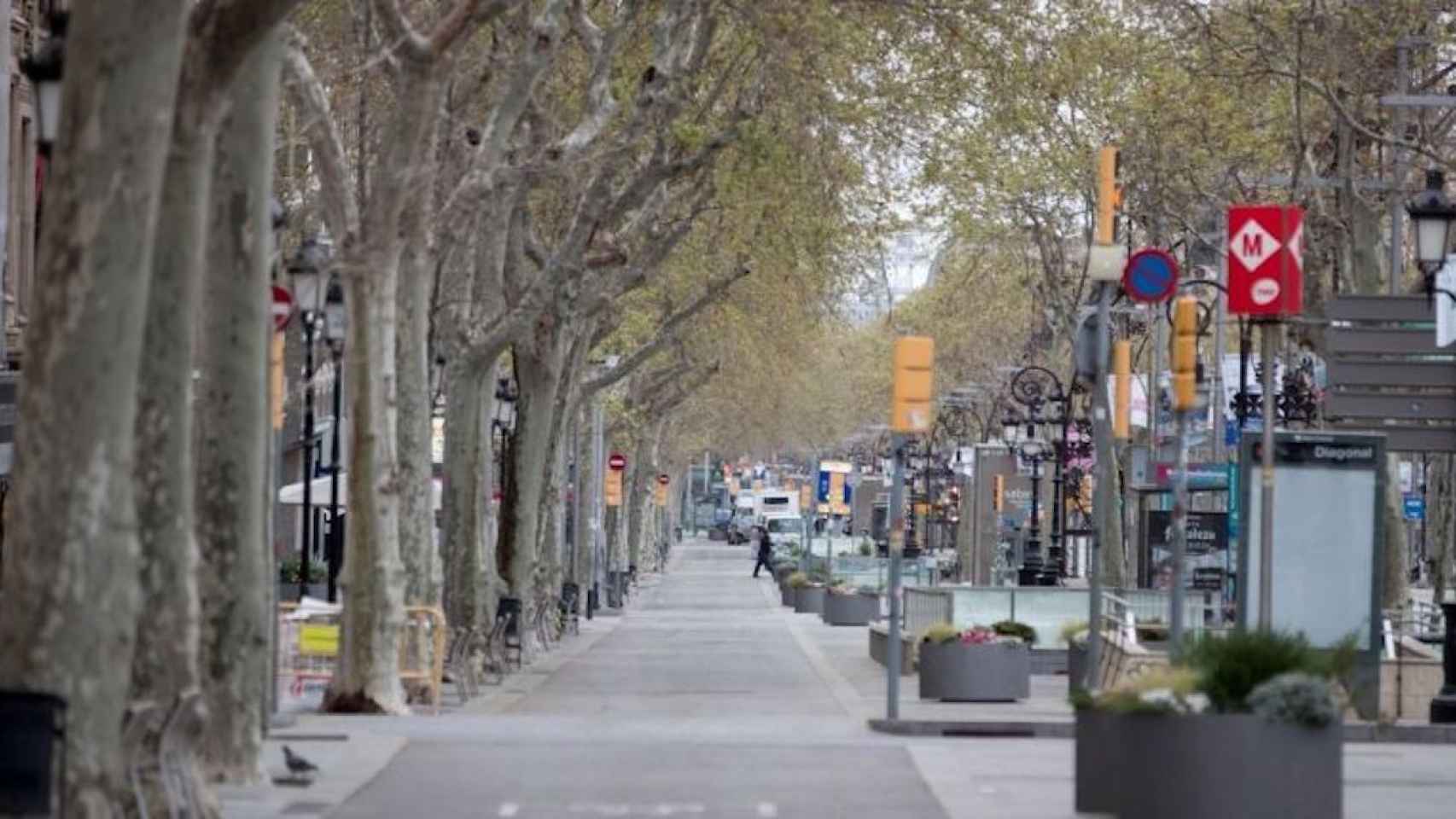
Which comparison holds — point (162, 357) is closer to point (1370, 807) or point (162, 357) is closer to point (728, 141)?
point (1370, 807)

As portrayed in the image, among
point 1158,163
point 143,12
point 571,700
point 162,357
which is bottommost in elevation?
point 571,700

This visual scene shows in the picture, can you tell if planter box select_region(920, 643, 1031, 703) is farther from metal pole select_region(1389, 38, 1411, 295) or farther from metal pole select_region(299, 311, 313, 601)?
metal pole select_region(299, 311, 313, 601)

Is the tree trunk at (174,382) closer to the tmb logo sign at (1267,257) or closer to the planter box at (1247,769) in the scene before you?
the planter box at (1247,769)

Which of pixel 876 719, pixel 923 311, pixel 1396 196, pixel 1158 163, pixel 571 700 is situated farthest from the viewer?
pixel 923 311

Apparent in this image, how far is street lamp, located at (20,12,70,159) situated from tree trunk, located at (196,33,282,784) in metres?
1.68

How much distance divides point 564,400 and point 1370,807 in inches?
1570

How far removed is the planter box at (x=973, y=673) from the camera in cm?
3494

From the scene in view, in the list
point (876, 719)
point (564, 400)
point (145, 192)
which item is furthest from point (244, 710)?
point (564, 400)

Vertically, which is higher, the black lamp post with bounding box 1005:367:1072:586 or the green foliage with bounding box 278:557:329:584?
the black lamp post with bounding box 1005:367:1072:586

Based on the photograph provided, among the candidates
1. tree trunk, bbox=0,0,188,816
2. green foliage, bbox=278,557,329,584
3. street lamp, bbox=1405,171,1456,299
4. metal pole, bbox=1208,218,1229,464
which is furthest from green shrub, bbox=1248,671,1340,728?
metal pole, bbox=1208,218,1229,464

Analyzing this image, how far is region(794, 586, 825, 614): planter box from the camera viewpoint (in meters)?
80.4

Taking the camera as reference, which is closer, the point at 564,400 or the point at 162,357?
the point at 162,357

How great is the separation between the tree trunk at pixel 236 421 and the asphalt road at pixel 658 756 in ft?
3.64

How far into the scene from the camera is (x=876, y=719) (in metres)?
30.3
